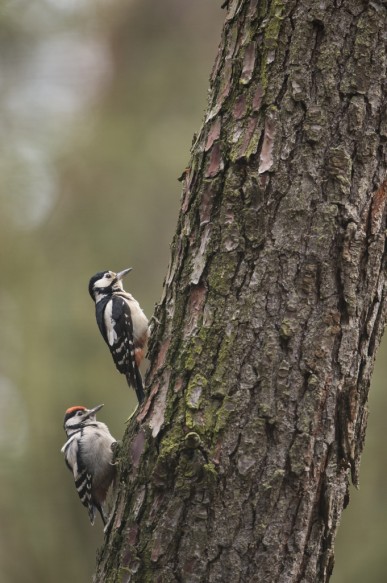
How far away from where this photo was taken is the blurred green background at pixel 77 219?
9008 mm

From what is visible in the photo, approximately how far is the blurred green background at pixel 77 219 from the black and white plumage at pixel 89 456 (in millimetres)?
3148

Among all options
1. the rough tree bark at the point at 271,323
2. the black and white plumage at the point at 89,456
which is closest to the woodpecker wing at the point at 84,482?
the black and white plumage at the point at 89,456

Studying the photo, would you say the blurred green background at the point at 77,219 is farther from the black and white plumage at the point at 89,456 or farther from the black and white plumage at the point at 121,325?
the black and white plumage at the point at 89,456

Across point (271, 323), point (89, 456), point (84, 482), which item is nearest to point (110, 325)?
point (89, 456)

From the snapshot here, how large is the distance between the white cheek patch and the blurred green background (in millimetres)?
3188

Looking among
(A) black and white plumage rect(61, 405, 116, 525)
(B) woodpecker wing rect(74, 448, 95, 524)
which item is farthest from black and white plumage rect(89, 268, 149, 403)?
(B) woodpecker wing rect(74, 448, 95, 524)

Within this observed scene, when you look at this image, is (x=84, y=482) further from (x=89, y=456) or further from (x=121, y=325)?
(x=121, y=325)

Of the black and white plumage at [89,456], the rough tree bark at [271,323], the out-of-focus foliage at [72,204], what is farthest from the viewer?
the out-of-focus foliage at [72,204]

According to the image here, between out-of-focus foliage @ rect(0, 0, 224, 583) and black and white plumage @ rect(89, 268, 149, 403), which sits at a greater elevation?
out-of-focus foliage @ rect(0, 0, 224, 583)

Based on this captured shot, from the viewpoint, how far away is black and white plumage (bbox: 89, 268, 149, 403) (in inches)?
202

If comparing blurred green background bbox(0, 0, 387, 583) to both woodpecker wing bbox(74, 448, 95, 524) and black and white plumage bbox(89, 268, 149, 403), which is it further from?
woodpecker wing bbox(74, 448, 95, 524)

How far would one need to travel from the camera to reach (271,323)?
2.69 meters

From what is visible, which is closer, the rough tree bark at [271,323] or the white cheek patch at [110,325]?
the rough tree bark at [271,323]

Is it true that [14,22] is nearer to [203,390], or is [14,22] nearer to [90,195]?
[90,195]
